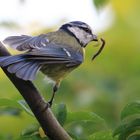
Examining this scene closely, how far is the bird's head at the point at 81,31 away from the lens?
3.07 metres

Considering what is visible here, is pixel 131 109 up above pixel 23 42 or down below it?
below

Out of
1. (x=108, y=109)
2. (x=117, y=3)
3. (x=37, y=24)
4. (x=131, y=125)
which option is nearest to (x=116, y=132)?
(x=131, y=125)

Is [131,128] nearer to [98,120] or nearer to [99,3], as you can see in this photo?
[98,120]

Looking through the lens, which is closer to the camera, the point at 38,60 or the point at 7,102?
the point at 7,102

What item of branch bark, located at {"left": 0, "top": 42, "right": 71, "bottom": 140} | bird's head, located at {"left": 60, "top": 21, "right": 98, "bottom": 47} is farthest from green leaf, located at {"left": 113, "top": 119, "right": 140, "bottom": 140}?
bird's head, located at {"left": 60, "top": 21, "right": 98, "bottom": 47}

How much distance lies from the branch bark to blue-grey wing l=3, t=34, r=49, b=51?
24.5 inches

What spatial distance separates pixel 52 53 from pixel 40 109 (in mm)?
855

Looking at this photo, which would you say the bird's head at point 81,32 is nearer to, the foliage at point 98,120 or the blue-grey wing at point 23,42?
the blue-grey wing at point 23,42

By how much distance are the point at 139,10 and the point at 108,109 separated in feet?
2.24

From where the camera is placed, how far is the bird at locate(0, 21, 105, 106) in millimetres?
1981

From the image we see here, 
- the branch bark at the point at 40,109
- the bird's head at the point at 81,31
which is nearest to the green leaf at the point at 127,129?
the branch bark at the point at 40,109

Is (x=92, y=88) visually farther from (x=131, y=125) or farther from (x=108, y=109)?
(x=131, y=125)

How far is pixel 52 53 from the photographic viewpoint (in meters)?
2.42

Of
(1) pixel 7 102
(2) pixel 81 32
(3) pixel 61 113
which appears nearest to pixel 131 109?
(3) pixel 61 113
